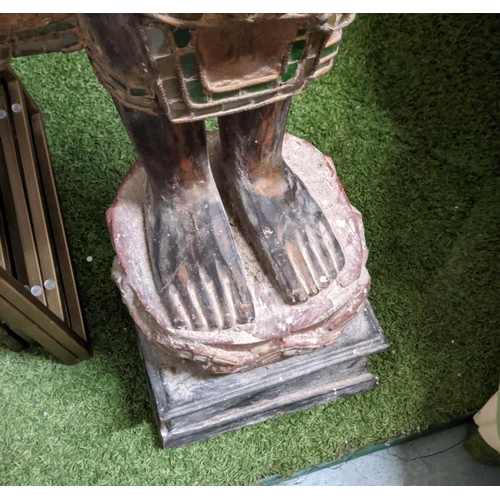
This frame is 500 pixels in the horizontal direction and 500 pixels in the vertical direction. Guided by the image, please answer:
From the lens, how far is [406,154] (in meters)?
1.64

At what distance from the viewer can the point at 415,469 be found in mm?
1403

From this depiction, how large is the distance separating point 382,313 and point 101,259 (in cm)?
70

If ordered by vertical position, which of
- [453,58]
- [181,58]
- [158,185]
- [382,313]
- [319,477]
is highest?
[181,58]

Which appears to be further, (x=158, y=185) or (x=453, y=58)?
(x=453, y=58)

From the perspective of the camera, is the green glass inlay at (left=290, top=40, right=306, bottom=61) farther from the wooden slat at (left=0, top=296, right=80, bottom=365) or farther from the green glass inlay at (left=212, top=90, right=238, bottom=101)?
the wooden slat at (left=0, top=296, right=80, bottom=365)

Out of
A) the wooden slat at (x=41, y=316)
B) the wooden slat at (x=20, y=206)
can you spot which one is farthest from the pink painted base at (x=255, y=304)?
the wooden slat at (x=20, y=206)

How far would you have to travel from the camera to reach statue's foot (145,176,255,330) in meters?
1.01

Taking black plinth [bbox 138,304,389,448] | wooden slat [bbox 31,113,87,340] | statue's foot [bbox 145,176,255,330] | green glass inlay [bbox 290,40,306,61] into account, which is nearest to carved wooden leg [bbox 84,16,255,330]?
statue's foot [bbox 145,176,255,330]

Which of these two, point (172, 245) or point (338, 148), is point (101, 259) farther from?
point (338, 148)

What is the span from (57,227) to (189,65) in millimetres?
897

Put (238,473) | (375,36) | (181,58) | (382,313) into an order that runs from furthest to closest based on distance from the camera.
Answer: (375,36)
(382,313)
(238,473)
(181,58)

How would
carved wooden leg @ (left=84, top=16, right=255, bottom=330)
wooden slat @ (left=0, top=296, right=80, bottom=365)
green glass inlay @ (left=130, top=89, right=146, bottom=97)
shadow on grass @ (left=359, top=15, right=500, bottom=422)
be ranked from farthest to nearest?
shadow on grass @ (left=359, top=15, right=500, bottom=422) < wooden slat @ (left=0, top=296, right=80, bottom=365) < carved wooden leg @ (left=84, top=16, right=255, bottom=330) < green glass inlay @ (left=130, top=89, right=146, bottom=97)

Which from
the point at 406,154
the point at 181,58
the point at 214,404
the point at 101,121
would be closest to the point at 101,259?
the point at 101,121

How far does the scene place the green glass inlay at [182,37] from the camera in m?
0.60
